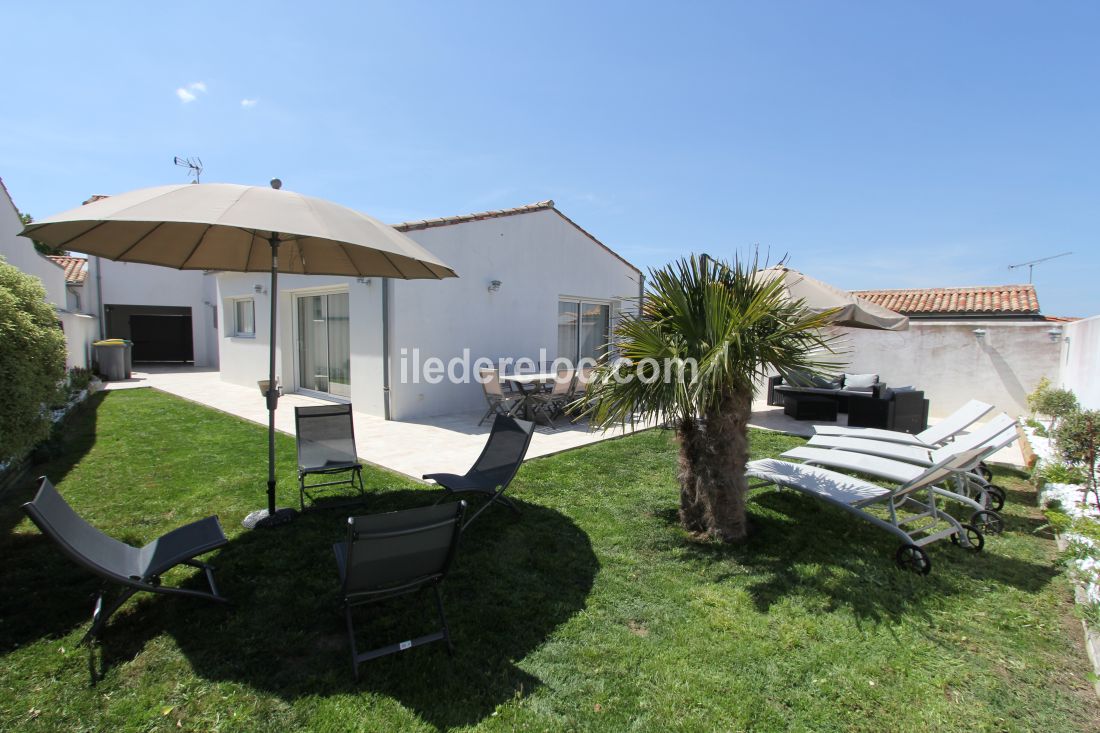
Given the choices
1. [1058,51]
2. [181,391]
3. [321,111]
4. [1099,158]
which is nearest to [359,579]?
[321,111]

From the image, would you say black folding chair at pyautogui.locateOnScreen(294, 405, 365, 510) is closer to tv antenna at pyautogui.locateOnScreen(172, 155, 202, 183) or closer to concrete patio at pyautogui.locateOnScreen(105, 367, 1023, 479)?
concrete patio at pyautogui.locateOnScreen(105, 367, 1023, 479)

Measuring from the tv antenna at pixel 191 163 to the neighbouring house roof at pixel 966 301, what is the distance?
1031 inches

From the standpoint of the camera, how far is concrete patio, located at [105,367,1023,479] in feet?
23.3

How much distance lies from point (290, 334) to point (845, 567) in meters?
12.8

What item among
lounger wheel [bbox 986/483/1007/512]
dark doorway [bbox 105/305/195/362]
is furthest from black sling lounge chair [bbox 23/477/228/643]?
dark doorway [bbox 105/305/195/362]

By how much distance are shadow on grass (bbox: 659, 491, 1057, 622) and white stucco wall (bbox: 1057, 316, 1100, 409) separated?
416cm

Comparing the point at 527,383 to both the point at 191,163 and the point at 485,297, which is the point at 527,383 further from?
the point at 191,163

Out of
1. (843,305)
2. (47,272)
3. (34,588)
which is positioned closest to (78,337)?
(47,272)

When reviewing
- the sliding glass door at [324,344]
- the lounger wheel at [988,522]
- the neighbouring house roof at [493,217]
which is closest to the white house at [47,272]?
the sliding glass door at [324,344]

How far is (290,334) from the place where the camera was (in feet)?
41.4

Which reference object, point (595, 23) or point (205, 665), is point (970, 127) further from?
point (205, 665)

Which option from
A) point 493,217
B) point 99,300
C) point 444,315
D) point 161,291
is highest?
point 493,217

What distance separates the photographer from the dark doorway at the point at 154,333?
23031mm

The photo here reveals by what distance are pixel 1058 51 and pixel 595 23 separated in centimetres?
806
